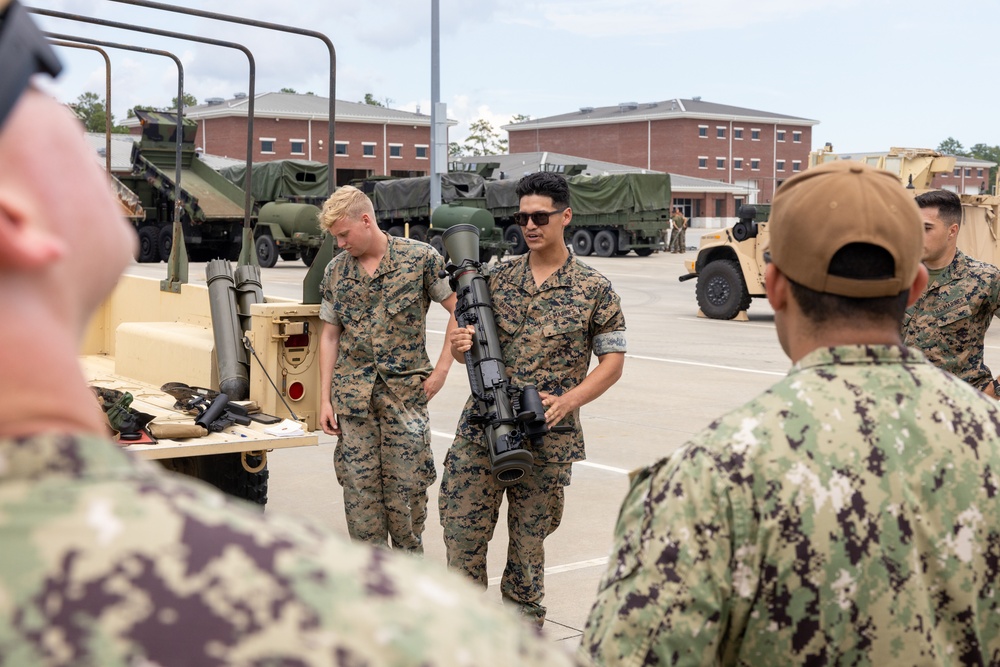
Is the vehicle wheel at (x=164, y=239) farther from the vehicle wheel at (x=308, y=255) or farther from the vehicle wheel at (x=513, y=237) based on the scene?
the vehicle wheel at (x=513, y=237)

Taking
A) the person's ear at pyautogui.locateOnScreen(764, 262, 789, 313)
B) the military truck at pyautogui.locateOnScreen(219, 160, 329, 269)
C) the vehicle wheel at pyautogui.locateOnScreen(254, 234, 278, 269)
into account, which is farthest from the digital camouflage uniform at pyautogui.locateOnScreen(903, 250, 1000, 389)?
the vehicle wheel at pyautogui.locateOnScreen(254, 234, 278, 269)

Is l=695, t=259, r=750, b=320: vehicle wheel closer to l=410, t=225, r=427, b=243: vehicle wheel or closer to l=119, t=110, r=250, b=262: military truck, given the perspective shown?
l=119, t=110, r=250, b=262: military truck

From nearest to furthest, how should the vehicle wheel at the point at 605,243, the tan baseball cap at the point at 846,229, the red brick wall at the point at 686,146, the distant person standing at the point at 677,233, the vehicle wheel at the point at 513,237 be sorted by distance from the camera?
the tan baseball cap at the point at 846,229 → the vehicle wheel at the point at 513,237 → the vehicle wheel at the point at 605,243 → the distant person standing at the point at 677,233 → the red brick wall at the point at 686,146

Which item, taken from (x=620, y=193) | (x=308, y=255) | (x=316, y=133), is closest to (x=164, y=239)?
(x=308, y=255)

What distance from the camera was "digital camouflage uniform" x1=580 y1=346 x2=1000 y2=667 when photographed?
168 centimetres

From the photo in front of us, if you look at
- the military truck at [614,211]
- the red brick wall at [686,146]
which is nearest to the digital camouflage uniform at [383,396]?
the military truck at [614,211]

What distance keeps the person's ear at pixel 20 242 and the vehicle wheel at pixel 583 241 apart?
3622cm

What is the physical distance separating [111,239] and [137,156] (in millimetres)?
26944

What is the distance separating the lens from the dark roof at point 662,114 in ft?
250

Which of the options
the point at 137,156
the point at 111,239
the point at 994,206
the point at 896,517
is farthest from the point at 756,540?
the point at 137,156

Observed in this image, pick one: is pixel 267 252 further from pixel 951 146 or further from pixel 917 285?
pixel 951 146

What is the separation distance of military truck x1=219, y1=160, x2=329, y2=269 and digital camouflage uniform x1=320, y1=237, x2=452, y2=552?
70.5 feet

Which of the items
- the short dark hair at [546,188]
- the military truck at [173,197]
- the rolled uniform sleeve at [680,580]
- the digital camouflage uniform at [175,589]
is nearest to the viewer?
the digital camouflage uniform at [175,589]

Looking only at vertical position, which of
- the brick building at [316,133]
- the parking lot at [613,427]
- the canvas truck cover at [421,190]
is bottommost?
the parking lot at [613,427]
